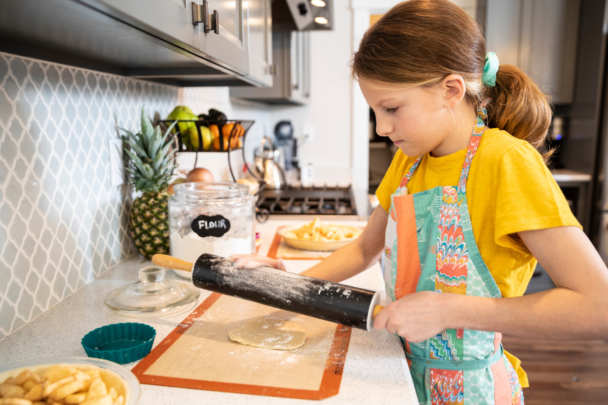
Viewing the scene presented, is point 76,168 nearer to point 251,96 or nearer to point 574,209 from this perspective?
point 251,96

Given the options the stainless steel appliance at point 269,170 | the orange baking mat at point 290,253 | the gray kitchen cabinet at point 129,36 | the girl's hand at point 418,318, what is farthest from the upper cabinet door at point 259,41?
the stainless steel appliance at point 269,170

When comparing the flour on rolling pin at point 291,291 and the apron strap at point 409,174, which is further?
the apron strap at point 409,174

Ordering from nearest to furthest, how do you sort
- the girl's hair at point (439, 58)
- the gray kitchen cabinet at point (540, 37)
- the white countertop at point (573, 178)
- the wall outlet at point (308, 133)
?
the girl's hair at point (439, 58), the white countertop at point (573, 178), the gray kitchen cabinet at point (540, 37), the wall outlet at point (308, 133)

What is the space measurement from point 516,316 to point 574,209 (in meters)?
2.99

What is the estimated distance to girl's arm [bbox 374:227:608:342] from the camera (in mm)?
683

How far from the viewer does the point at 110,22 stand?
644 millimetres

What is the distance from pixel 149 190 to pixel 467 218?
2.85ft

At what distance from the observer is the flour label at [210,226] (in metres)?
1.10

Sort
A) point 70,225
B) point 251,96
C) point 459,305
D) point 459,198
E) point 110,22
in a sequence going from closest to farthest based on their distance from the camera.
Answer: point 110,22, point 459,305, point 459,198, point 70,225, point 251,96

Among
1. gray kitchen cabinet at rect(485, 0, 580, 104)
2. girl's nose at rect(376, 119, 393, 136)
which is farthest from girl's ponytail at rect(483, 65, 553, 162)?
gray kitchen cabinet at rect(485, 0, 580, 104)

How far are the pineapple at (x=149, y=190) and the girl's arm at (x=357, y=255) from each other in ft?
1.49

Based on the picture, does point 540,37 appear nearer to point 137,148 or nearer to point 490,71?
point 490,71

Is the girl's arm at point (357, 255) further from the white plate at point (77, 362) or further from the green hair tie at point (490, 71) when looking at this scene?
the white plate at point (77, 362)

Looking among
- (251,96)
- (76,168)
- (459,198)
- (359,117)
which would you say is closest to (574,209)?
(359,117)
